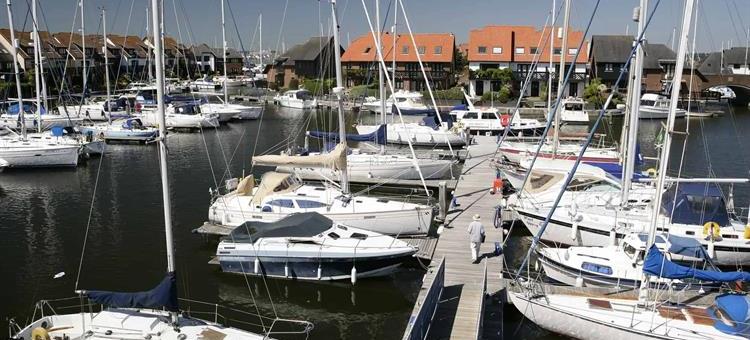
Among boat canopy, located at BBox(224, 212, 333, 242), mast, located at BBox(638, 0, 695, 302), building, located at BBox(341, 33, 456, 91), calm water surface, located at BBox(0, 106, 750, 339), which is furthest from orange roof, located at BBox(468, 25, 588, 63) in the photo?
mast, located at BBox(638, 0, 695, 302)

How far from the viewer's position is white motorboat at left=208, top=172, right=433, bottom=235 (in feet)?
83.0

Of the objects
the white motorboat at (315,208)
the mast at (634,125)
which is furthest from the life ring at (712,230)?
the white motorboat at (315,208)

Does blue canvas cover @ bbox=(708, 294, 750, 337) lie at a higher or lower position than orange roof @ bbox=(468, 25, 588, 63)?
lower

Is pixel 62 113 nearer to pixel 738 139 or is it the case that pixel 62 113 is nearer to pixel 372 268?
pixel 372 268

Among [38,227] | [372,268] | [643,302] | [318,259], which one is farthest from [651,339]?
[38,227]

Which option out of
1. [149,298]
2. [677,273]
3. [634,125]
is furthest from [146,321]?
[634,125]

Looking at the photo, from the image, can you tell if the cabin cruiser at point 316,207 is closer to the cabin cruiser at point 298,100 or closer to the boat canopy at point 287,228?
the boat canopy at point 287,228

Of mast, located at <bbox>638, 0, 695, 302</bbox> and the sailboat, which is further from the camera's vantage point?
mast, located at <bbox>638, 0, 695, 302</bbox>

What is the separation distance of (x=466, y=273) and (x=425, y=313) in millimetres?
5072

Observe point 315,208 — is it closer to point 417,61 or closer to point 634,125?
point 634,125

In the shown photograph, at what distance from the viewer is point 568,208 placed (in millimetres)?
25781

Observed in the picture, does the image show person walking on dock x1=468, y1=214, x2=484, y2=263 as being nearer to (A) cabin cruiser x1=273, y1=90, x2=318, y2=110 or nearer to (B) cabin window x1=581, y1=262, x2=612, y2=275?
(B) cabin window x1=581, y1=262, x2=612, y2=275

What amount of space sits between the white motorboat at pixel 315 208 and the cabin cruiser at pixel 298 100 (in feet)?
176

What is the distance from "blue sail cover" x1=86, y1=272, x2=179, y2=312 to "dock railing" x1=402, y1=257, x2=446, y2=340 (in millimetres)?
5686
